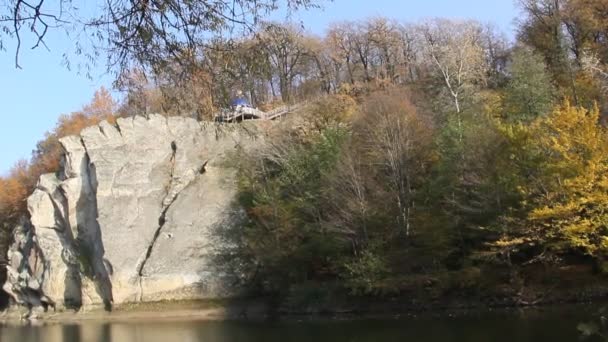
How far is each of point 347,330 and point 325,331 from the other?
989 mm

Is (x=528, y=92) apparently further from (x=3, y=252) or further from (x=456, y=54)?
(x=3, y=252)

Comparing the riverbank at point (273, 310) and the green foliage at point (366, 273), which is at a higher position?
the green foliage at point (366, 273)

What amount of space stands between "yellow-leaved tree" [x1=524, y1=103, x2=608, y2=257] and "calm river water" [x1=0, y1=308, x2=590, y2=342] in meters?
4.43

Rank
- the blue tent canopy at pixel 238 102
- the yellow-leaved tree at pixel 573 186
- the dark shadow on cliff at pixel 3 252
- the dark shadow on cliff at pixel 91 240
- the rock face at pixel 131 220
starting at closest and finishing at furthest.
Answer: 1. the blue tent canopy at pixel 238 102
2. the yellow-leaved tree at pixel 573 186
3. the rock face at pixel 131 220
4. the dark shadow on cliff at pixel 91 240
5. the dark shadow on cliff at pixel 3 252

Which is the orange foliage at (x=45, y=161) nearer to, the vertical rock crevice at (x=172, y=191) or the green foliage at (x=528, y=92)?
the vertical rock crevice at (x=172, y=191)

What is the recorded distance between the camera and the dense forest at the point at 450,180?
29.4 m

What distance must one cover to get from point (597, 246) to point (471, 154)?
771 centimetres

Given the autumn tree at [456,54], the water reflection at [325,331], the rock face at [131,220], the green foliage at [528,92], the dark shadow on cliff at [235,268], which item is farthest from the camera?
the autumn tree at [456,54]

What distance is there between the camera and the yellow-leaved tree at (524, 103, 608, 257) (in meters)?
28.1

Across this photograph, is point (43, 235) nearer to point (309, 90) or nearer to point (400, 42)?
point (309, 90)

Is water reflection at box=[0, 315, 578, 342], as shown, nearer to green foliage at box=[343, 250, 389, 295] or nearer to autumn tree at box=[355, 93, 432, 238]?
green foliage at box=[343, 250, 389, 295]

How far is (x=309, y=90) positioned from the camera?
65.5m

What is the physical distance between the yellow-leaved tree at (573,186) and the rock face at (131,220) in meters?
21.1

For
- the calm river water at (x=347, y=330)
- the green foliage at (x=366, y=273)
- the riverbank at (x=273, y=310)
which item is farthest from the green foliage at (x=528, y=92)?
the calm river water at (x=347, y=330)
